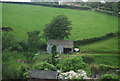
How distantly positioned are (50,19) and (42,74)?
12294 millimetres

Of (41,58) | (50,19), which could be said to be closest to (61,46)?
(41,58)

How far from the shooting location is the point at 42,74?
9750 millimetres

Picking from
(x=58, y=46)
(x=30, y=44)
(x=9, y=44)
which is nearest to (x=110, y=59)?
(x=58, y=46)

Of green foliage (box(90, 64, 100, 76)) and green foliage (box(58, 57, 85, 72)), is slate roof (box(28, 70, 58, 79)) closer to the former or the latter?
green foliage (box(58, 57, 85, 72))

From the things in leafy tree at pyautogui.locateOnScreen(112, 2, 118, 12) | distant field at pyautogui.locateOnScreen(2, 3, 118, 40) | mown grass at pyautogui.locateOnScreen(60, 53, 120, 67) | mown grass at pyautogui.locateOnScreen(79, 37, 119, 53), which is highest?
leafy tree at pyautogui.locateOnScreen(112, 2, 118, 12)

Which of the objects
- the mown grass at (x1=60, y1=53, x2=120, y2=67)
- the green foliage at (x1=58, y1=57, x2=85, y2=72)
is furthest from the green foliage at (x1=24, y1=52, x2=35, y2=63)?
the mown grass at (x1=60, y1=53, x2=120, y2=67)

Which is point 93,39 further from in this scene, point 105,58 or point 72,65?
point 72,65

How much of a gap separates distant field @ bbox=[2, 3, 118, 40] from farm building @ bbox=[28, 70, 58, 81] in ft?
23.8

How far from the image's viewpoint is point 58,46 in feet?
48.4

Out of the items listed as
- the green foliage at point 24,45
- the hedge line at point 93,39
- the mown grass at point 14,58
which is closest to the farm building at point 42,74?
the mown grass at point 14,58

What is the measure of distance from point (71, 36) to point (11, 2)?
10.6 metres

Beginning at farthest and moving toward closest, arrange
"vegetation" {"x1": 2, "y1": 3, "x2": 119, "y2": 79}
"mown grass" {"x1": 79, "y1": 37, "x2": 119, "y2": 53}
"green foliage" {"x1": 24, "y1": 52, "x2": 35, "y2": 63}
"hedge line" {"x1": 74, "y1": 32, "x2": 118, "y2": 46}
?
"hedge line" {"x1": 74, "y1": 32, "x2": 118, "y2": 46}, "mown grass" {"x1": 79, "y1": 37, "x2": 119, "y2": 53}, "green foliage" {"x1": 24, "y1": 52, "x2": 35, "y2": 63}, "vegetation" {"x1": 2, "y1": 3, "x2": 119, "y2": 79}

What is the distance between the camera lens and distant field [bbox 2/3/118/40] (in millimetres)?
18609

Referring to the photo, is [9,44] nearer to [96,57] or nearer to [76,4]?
[96,57]
